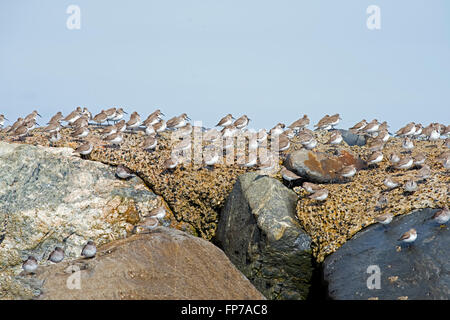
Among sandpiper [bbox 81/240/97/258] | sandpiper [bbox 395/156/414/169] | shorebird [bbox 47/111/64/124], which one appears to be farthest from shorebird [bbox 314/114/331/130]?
sandpiper [bbox 81/240/97/258]

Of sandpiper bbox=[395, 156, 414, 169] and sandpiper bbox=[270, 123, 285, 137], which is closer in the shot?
sandpiper bbox=[395, 156, 414, 169]

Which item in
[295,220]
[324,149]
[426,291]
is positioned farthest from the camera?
[324,149]

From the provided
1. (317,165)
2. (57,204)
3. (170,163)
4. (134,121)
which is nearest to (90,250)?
(57,204)

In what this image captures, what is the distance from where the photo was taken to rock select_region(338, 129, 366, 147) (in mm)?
21750

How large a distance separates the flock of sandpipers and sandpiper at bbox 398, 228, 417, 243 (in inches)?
94.4

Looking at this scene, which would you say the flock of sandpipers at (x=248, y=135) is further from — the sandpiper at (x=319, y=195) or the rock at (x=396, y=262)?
the rock at (x=396, y=262)

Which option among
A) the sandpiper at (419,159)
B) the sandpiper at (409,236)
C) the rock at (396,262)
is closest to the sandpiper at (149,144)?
the rock at (396,262)

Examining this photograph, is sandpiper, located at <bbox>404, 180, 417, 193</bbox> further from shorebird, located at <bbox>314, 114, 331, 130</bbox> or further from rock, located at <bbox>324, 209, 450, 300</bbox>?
shorebird, located at <bbox>314, 114, 331, 130</bbox>

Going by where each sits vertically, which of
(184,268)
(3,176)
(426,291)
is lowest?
(426,291)

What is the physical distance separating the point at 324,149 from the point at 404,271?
8734mm

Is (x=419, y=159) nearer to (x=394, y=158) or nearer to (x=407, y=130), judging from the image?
(x=394, y=158)

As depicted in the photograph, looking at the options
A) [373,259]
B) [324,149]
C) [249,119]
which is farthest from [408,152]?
[373,259]
